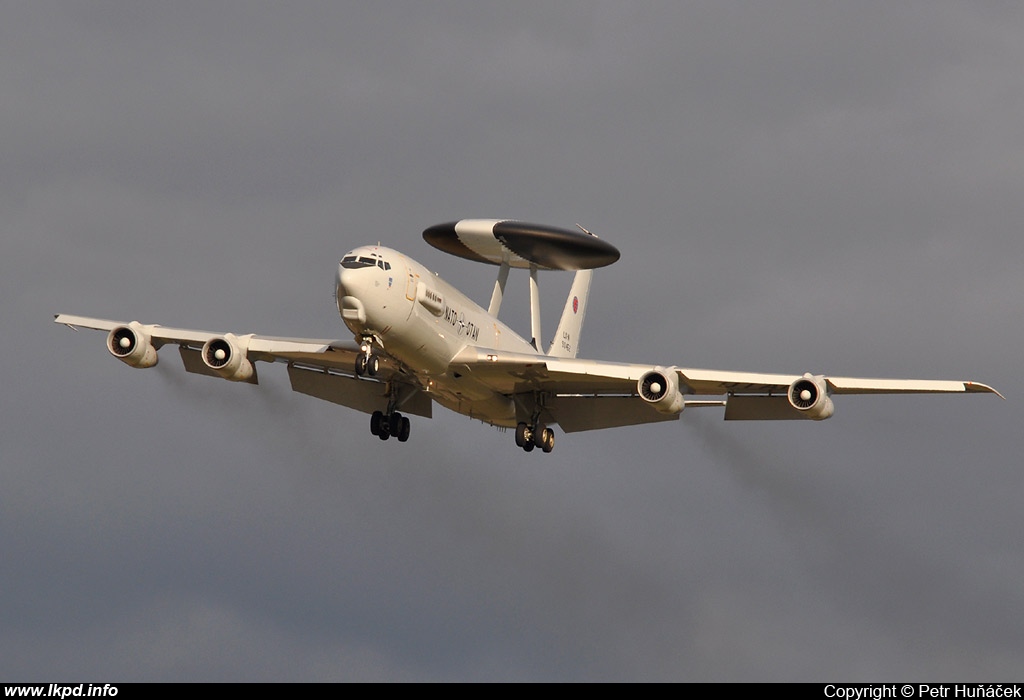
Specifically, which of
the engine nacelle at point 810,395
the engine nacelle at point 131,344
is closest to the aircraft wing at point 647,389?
the engine nacelle at point 810,395

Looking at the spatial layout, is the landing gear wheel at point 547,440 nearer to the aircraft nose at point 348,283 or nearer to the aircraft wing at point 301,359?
the aircraft wing at point 301,359

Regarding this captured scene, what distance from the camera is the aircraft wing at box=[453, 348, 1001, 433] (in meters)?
57.2

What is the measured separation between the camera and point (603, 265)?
65312 millimetres

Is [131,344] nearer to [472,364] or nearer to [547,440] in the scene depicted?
[472,364]

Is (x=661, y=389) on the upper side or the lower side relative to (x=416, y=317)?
lower

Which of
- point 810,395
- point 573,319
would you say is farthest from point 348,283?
point 573,319

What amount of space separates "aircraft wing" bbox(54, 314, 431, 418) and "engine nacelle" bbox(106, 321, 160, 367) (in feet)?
0.11

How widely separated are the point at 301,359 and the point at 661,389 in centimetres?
1323

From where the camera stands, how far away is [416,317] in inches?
2227

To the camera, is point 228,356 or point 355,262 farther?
point 228,356
